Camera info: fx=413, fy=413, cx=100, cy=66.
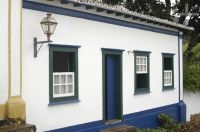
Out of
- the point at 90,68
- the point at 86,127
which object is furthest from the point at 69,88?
the point at 86,127

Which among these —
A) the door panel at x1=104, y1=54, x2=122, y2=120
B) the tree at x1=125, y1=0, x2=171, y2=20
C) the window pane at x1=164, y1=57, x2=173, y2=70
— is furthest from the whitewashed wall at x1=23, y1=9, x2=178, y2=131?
the tree at x1=125, y1=0, x2=171, y2=20

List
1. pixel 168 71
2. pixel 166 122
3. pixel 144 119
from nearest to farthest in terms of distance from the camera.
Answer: pixel 144 119, pixel 166 122, pixel 168 71

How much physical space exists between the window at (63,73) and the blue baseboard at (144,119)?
844 mm

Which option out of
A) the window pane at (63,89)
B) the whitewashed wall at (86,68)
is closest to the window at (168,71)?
the whitewashed wall at (86,68)

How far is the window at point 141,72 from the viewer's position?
13750 mm

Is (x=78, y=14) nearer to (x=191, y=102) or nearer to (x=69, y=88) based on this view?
(x=69, y=88)

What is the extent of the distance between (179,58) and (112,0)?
26.6ft

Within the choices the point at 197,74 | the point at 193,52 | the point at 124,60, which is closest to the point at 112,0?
the point at 193,52

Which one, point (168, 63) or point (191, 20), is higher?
point (191, 20)

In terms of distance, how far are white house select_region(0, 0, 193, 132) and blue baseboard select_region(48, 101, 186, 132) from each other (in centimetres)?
3

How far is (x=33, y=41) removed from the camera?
925 cm

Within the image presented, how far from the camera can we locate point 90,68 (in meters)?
11.3

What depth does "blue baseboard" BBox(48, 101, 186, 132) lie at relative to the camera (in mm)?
11021

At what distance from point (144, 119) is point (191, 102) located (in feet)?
16.6
